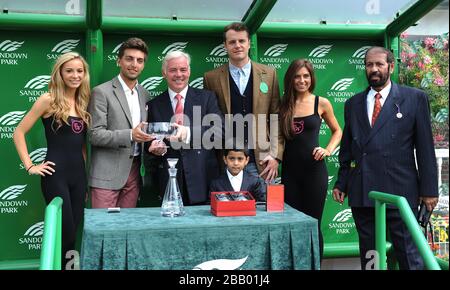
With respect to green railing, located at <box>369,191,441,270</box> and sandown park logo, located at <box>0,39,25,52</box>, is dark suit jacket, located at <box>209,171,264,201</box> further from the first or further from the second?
sandown park logo, located at <box>0,39,25,52</box>

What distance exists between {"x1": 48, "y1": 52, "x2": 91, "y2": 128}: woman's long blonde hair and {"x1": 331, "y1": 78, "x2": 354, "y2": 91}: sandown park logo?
7.89 feet

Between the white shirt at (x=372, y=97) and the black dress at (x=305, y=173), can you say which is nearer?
the white shirt at (x=372, y=97)

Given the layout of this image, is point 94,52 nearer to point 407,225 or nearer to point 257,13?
point 257,13

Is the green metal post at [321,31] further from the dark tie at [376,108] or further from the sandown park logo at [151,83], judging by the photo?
the dark tie at [376,108]

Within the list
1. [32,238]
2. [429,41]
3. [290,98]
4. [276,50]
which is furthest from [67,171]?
[429,41]

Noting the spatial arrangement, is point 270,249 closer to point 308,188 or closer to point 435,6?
point 308,188

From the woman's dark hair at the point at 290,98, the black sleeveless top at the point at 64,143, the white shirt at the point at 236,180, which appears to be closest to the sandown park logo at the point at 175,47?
the woman's dark hair at the point at 290,98

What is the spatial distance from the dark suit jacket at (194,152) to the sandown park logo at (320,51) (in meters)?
1.48

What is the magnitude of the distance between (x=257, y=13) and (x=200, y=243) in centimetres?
238

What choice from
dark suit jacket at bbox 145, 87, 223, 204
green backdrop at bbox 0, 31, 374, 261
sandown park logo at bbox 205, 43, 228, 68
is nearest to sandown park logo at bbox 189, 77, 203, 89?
green backdrop at bbox 0, 31, 374, 261

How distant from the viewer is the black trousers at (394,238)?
3244 mm

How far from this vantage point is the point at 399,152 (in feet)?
10.8

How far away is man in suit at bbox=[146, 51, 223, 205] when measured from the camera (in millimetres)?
3596
